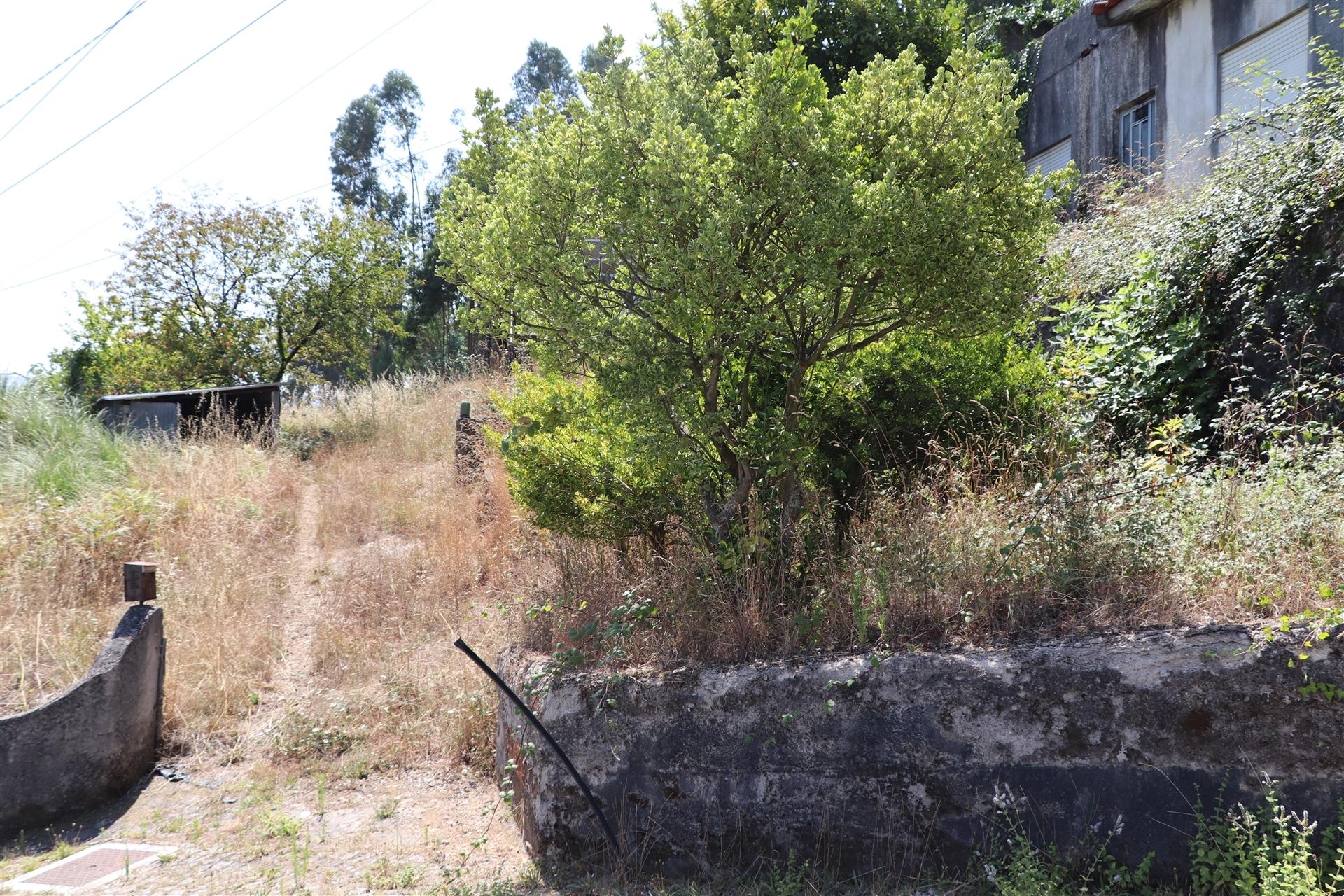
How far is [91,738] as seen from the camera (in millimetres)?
5668

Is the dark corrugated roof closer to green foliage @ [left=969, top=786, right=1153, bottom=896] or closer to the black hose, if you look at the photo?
the black hose

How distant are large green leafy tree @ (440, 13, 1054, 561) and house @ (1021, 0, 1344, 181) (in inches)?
223

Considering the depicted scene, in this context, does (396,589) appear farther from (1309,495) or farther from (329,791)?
(1309,495)

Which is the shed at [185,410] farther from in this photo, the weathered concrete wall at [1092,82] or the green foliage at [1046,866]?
the weathered concrete wall at [1092,82]

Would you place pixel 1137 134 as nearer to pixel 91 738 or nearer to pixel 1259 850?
pixel 1259 850

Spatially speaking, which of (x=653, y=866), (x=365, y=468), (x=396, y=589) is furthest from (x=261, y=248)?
(x=653, y=866)

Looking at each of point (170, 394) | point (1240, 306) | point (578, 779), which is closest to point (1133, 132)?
point (1240, 306)

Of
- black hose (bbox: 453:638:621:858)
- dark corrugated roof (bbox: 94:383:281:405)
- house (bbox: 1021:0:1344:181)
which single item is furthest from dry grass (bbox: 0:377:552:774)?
house (bbox: 1021:0:1344:181)

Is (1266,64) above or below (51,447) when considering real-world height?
above

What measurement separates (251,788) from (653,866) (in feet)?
9.70

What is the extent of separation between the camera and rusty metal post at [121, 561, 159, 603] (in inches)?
235

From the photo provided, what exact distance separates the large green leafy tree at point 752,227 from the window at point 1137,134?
355 inches

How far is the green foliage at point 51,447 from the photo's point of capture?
29.1ft

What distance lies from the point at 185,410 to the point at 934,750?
1197 cm
